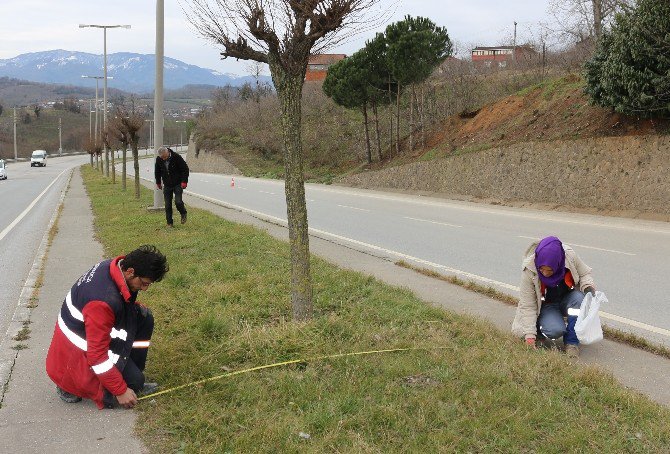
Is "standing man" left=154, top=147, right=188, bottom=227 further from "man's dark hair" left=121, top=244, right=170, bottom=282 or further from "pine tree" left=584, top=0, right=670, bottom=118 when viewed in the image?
"pine tree" left=584, top=0, right=670, bottom=118

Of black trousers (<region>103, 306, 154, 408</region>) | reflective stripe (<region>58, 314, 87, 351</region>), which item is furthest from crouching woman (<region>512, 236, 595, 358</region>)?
reflective stripe (<region>58, 314, 87, 351</region>)

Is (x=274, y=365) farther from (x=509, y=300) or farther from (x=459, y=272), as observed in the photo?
(x=459, y=272)

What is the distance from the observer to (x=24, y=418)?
4.14 metres

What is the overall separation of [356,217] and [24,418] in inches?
521

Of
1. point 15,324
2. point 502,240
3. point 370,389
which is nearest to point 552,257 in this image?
point 370,389

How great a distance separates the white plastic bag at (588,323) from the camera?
5230 mm

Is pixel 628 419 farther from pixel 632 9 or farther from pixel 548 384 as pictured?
pixel 632 9

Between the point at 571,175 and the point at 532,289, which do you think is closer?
the point at 532,289

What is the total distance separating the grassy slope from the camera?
360cm

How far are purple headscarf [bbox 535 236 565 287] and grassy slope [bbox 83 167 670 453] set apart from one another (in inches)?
25.4

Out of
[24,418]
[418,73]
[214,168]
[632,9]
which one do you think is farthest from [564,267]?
[214,168]

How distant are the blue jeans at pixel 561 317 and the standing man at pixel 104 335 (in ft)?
10.4

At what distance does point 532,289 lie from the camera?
562 centimetres

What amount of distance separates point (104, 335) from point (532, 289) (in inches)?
137
